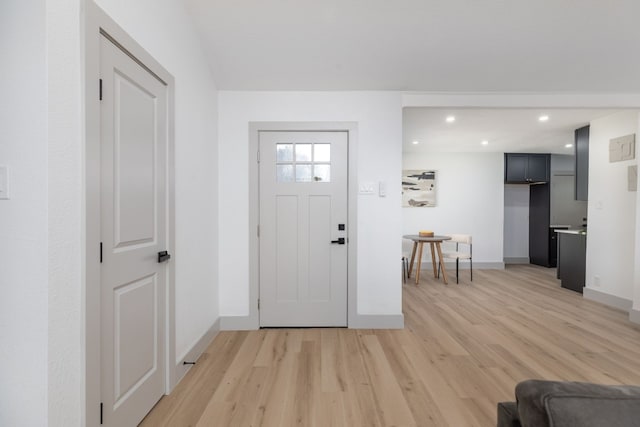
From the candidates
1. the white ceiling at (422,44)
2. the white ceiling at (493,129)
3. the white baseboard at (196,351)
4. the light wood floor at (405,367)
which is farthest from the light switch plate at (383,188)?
the white baseboard at (196,351)

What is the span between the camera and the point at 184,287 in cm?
220

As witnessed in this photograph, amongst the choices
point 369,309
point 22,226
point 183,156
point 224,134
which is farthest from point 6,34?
point 369,309

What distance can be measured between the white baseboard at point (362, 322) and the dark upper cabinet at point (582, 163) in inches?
142

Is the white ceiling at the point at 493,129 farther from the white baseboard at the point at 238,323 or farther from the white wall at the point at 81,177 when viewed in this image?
the white baseboard at the point at 238,323

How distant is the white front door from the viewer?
2988 mm

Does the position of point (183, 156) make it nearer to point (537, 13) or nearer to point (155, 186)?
point (155, 186)

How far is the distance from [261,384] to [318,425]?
562 millimetres

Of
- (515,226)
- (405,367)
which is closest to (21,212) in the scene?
(405,367)

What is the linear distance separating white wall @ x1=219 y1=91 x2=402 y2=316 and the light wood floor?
1.43 feet

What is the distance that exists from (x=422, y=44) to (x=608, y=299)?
4.13 meters

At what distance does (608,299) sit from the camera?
379 centimetres

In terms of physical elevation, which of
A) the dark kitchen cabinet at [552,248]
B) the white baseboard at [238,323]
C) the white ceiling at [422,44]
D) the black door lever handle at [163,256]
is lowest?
the white baseboard at [238,323]

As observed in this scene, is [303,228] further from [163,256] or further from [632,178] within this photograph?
[632,178]

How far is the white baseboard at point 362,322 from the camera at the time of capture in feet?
9.70
